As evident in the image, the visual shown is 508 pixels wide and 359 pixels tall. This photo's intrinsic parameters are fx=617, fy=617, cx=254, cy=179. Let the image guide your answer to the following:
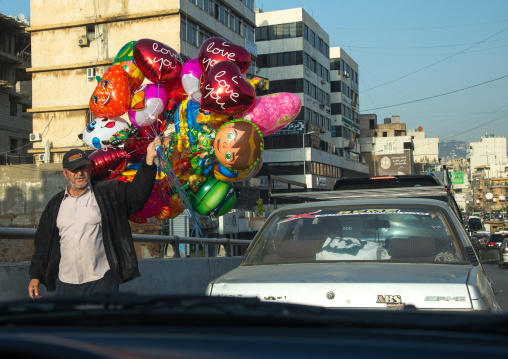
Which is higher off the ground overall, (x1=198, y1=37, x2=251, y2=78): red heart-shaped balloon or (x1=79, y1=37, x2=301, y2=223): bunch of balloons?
(x1=198, y1=37, x2=251, y2=78): red heart-shaped balloon

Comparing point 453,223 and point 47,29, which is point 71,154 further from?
point 47,29

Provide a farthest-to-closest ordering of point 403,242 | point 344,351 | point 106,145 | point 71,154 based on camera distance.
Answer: point 106,145, point 71,154, point 403,242, point 344,351

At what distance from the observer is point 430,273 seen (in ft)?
11.4

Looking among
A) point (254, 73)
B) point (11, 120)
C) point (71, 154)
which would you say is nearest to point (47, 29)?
point (11, 120)

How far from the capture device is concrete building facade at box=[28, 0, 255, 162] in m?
36.8

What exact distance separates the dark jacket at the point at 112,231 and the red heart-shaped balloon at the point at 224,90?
4.04 m

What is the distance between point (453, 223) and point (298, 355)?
3277 millimetres

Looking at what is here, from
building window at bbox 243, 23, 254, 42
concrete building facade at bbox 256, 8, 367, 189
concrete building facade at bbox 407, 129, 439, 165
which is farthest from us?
concrete building facade at bbox 407, 129, 439, 165

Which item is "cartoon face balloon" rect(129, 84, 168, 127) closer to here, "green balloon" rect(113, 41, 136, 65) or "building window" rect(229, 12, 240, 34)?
"green balloon" rect(113, 41, 136, 65)

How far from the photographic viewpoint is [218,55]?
30.8 feet

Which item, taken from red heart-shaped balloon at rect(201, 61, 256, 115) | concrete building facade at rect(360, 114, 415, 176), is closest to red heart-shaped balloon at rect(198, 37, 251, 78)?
red heart-shaped balloon at rect(201, 61, 256, 115)

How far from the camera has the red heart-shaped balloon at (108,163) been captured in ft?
31.2

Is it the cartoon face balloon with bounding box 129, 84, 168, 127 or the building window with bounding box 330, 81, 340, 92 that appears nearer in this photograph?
the cartoon face balloon with bounding box 129, 84, 168, 127

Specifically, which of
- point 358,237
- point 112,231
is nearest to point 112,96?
point 112,231
